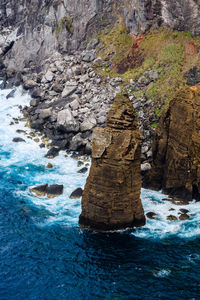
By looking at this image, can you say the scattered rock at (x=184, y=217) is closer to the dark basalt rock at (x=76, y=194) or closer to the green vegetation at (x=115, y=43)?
the dark basalt rock at (x=76, y=194)

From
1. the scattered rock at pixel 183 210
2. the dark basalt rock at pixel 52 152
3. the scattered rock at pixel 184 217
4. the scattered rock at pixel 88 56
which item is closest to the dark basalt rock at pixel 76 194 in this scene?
the scattered rock at pixel 183 210

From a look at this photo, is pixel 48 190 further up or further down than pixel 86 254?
further up

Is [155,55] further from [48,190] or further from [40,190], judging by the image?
[40,190]

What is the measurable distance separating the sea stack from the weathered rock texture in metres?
7.64

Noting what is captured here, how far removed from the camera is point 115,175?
2903 centimetres

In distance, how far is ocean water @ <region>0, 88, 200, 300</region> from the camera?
23.0 meters

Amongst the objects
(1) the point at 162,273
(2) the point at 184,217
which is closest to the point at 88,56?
(2) the point at 184,217

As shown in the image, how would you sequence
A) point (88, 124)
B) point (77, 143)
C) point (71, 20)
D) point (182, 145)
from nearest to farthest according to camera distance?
1. point (182, 145)
2. point (77, 143)
3. point (88, 124)
4. point (71, 20)

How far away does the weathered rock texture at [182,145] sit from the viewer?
34844mm

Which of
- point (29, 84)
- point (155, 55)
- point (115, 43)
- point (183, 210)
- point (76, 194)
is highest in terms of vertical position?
point (115, 43)

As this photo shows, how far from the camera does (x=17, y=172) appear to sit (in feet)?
145

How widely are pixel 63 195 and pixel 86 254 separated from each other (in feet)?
39.8

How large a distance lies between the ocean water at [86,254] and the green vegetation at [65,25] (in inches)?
1921

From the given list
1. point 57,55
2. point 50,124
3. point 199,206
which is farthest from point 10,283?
point 57,55
